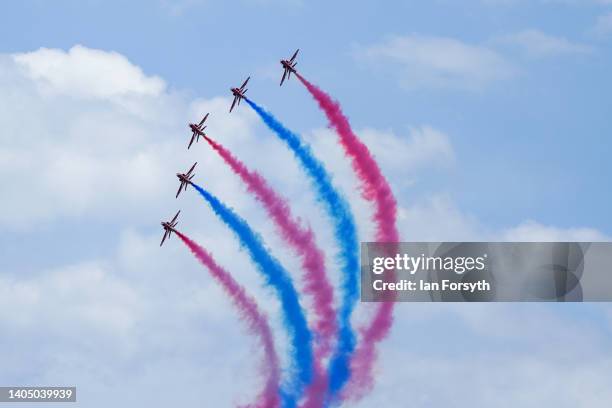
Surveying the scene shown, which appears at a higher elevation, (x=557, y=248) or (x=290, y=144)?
(x=290, y=144)

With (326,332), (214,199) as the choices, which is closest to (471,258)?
(326,332)

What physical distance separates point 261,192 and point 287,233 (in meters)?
5.47

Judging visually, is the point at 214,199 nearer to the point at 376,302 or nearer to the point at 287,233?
the point at 287,233

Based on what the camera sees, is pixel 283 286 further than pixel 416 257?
Yes

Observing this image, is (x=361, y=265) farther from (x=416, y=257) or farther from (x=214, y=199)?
(x=214, y=199)

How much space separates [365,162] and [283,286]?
16173 millimetres

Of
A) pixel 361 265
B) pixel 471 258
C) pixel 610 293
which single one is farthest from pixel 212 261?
pixel 610 293

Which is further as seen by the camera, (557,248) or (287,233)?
(287,233)

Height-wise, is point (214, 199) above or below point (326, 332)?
above

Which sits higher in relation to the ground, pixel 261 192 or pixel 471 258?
pixel 261 192

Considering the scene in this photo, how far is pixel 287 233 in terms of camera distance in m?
169

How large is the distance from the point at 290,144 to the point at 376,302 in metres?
21.5

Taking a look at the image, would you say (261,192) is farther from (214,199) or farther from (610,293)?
(610,293)

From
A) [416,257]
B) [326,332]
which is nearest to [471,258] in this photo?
[416,257]
